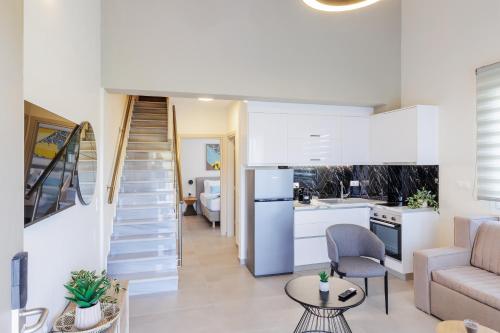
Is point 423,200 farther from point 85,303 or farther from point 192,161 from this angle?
point 192,161

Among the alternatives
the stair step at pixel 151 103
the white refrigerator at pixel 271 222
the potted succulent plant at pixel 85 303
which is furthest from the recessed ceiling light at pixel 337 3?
the stair step at pixel 151 103

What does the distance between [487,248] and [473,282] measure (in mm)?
486

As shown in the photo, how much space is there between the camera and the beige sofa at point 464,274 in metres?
2.61

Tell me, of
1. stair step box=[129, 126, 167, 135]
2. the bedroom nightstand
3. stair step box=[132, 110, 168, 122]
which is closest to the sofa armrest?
stair step box=[129, 126, 167, 135]

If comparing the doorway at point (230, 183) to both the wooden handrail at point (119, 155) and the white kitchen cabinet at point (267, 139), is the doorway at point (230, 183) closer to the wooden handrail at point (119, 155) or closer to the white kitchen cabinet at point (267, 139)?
the white kitchen cabinet at point (267, 139)

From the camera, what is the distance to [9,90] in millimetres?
863

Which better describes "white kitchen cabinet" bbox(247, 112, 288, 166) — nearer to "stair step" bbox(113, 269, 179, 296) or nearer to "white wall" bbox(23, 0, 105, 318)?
"stair step" bbox(113, 269, 179, 296)

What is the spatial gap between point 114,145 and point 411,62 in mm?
4591

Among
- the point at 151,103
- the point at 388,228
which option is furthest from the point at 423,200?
the point at 151,103

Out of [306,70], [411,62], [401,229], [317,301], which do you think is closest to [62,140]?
[317,301]

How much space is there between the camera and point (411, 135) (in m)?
4.12

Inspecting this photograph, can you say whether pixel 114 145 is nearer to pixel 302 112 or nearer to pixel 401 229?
pixel 302 112

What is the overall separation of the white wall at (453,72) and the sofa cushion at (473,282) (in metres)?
0.92

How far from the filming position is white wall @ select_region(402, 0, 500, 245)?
140 inches
